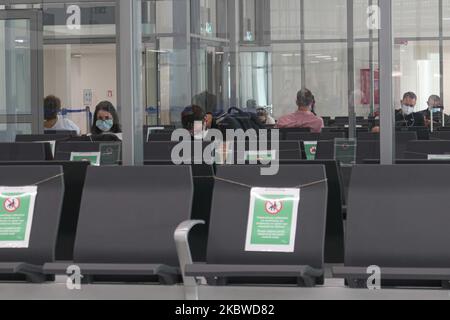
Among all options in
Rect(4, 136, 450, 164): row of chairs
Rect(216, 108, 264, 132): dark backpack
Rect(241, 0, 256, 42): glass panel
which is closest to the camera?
Rect(4, 136, 450, 164): row of chairs

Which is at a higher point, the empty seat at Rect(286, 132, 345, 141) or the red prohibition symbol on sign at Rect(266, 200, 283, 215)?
the empty seat at Rect(286, 132, 345, 141)

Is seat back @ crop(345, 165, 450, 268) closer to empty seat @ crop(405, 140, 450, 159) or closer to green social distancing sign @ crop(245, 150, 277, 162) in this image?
empty seat @ crop(405, 140, 450, 159)

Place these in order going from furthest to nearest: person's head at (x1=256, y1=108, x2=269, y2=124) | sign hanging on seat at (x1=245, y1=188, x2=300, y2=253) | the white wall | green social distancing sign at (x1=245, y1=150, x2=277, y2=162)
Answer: the white wall, person's head at (x1=256, y1=108, x2=269, y2=124), green social distancing sign at (x1=245, y1=150, x2=277, y2=162), sign hanging on seat at (x1=245, y1=188, x2=300, y2=253)

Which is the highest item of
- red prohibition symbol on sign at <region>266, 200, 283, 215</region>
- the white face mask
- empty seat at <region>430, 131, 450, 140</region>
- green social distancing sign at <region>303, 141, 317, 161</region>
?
→ the white face mask

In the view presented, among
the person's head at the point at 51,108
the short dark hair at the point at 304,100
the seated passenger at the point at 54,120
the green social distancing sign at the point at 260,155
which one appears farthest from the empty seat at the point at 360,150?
the person's head at the point at 51,108

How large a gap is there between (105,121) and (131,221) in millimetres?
4538

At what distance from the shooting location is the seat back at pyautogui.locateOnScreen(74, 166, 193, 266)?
492 centimetres

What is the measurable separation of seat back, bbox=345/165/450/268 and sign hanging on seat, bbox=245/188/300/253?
27cm

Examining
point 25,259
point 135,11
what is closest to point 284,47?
point 135,11

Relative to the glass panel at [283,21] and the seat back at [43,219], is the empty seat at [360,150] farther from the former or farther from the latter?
the glass panel at [283,21]

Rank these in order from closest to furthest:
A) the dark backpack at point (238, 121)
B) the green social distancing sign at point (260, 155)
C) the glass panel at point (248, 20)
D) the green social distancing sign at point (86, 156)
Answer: the green social distancing sign at point (260, 155) → the green social distancing sign at point (86, 156) → the dark backpack at point (238, 121) → the glass panel at point (248, 20)

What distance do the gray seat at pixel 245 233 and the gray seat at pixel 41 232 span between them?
0.78 meters

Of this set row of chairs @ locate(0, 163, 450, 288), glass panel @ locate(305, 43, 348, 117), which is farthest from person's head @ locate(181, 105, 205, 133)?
glass panel @ locate(305, 43, 348, 117)

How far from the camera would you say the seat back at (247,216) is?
4.72 m
